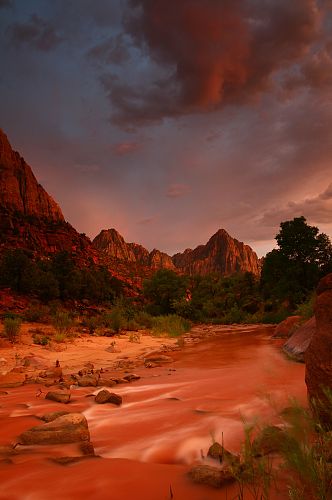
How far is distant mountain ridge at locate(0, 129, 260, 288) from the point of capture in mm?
62344

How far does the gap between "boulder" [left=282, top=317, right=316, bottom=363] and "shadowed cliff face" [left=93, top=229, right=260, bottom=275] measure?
492 ft

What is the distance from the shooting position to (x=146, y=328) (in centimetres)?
2202

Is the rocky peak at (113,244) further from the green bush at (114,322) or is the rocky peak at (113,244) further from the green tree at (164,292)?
the green bush at (114,322)

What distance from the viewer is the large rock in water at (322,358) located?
314 cm

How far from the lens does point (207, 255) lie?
191 meters

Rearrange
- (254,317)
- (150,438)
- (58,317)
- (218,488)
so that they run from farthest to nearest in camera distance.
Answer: (254,317)
(58,317)
(150,438)
(218,488)

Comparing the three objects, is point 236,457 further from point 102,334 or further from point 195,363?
point 102,334

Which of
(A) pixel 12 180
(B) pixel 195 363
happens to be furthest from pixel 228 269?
(B) pixel 195 363

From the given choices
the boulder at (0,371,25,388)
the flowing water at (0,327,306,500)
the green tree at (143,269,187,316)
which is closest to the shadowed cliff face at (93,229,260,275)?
the green tree at (143,269,187,316)

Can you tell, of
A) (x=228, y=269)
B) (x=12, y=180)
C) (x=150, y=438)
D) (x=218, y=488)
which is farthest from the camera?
(x=228, y=269)

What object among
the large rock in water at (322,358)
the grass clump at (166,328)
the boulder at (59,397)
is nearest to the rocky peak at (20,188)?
the grass clump at (166,328)

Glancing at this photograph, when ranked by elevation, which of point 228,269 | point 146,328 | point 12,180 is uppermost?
point 12,180

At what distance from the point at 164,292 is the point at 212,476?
3021 cm

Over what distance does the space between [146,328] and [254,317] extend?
13.6 m
